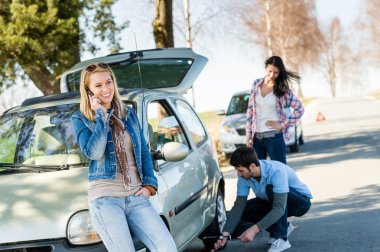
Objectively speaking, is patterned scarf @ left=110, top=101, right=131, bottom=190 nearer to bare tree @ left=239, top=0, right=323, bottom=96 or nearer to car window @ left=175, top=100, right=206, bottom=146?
car window @ left=175, top=100, right=206, bottom=146

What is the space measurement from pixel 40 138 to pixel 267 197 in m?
2.22

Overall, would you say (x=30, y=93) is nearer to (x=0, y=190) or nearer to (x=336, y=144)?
(x=336, y=144)

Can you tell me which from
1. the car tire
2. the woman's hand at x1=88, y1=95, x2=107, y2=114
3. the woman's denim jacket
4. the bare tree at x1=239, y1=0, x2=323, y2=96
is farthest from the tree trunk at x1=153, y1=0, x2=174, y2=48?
the bare tree at x1=239, y1=0, x2=323, y2=96

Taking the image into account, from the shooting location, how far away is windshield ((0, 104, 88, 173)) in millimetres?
4418

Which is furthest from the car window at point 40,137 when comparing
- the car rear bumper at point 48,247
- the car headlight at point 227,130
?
the car headlight at point 227,130

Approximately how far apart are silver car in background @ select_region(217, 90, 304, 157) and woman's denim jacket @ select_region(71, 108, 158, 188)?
1016 centimetres

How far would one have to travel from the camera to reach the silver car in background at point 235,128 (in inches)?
546

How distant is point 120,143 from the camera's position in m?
3.43

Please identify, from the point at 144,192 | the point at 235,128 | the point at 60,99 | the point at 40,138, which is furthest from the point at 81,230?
the point at 235,128

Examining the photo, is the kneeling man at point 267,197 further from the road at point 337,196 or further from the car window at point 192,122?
the car window at point 192,122

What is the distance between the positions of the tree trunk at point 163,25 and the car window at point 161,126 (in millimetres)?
8431

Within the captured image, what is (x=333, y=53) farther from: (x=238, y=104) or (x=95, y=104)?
(x=95, y=104)

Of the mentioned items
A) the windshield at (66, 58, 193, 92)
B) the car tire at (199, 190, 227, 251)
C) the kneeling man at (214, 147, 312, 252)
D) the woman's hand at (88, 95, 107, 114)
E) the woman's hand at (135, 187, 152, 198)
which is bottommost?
the car tire at (199, 190, 227, 251)

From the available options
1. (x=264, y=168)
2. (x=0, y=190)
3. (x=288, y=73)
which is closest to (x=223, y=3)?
(x=288, y=73)
